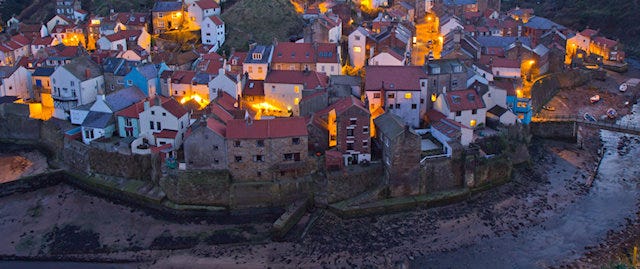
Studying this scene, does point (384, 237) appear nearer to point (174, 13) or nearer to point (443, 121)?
point (443, 121)

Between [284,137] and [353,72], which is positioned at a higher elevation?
[353,72]

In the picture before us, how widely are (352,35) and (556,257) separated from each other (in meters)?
27.2

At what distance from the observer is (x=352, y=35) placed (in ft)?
168

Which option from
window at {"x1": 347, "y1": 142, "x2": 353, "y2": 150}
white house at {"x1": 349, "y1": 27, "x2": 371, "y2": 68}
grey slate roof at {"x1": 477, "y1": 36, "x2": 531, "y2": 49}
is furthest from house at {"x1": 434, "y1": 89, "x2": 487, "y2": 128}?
grey slate roof at {"x1": 477, "y1": 36, "x2": 531, "y2": 49}

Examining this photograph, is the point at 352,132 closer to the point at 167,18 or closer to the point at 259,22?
the point at 259,22

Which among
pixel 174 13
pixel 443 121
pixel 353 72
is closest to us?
pixel 443 121

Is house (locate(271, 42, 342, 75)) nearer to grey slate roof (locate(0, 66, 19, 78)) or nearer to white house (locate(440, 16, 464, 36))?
white house (locate(440, 16, 464, 36))

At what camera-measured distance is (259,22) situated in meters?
61.6

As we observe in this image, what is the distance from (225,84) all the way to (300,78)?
17.9 feet

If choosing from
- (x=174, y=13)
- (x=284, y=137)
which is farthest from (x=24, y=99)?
(x=284, y=137)

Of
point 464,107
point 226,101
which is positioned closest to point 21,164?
point 226,101

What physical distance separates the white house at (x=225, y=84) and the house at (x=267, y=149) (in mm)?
7453

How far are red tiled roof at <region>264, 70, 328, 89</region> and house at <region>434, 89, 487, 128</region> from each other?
27.8 ft

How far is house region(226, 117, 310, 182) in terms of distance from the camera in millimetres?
35219
